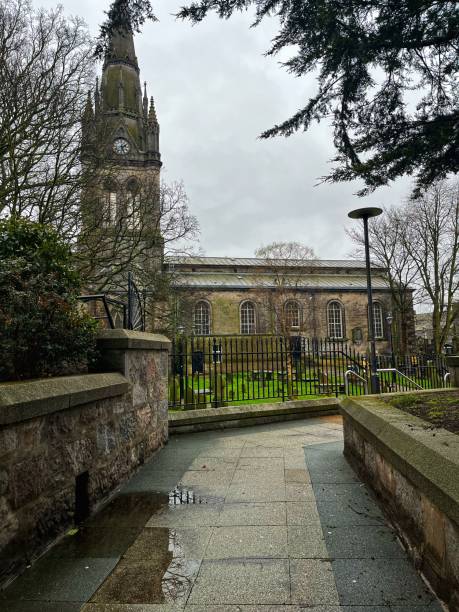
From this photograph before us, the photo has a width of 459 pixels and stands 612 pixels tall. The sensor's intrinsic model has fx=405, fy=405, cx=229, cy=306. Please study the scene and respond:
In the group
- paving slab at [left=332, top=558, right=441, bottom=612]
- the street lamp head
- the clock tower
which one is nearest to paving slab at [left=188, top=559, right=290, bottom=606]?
paving slab at [left=332, top=558, right=441, bottom=612]

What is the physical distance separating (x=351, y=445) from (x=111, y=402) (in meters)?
3.07

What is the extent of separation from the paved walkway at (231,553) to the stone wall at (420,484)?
16cm

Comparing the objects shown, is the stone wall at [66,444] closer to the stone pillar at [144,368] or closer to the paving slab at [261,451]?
the stone pillar at [144,368]

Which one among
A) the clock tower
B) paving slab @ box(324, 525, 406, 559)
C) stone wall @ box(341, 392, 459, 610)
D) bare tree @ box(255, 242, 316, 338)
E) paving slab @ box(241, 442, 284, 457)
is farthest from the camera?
bare tree @ box(255, 242, 316, 338)

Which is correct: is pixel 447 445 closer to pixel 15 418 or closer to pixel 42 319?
pixel 15 418

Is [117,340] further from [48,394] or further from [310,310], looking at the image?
[310,310]

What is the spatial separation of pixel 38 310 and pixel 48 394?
90cm

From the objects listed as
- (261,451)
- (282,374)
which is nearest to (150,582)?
(261,451)

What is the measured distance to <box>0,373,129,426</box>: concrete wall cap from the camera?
271cm

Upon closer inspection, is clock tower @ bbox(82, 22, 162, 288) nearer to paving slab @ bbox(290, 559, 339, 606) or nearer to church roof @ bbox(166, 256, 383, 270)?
paving slab @ bbox(290, 559, 339, 606)

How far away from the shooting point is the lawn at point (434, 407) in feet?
12.0

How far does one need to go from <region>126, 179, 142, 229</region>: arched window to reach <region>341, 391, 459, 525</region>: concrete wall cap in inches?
503

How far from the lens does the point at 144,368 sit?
5.59m

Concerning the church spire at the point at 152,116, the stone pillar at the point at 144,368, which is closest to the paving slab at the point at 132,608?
the stone pillar at the point at 144,368
